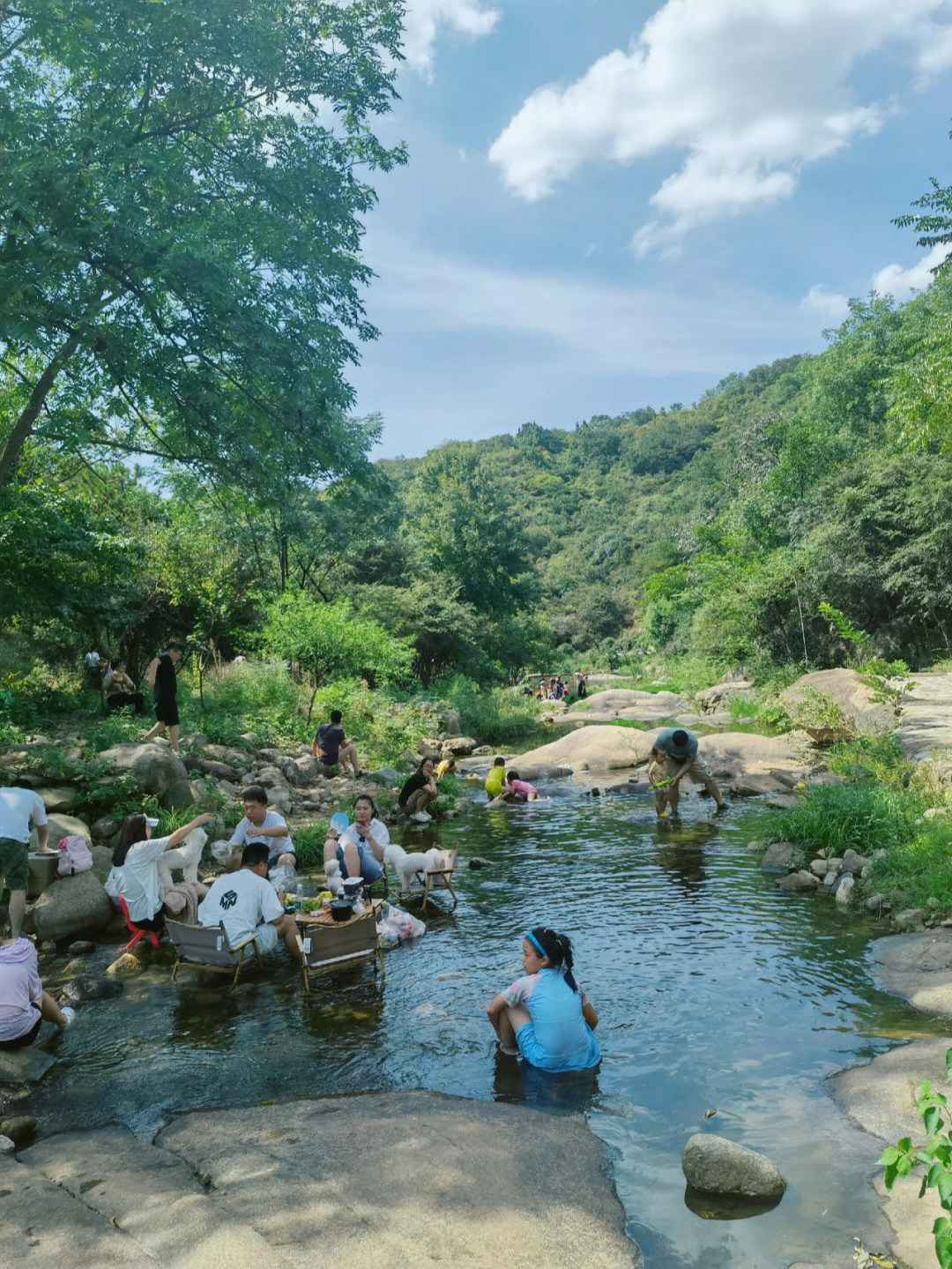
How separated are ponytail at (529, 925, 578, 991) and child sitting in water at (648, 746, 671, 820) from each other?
8.61 m

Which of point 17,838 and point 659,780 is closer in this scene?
point 17,838

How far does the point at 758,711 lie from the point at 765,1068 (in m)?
20.9

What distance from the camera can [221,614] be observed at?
72.7ft

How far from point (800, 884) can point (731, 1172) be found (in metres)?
6.21

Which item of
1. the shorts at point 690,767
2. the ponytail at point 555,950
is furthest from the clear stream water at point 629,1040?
the shorts at point 690,767

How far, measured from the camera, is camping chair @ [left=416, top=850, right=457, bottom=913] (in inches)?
391

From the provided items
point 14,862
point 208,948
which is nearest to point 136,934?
point 14,862

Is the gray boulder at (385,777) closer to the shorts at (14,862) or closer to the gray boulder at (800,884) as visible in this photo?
the gray boulder at (800,884)

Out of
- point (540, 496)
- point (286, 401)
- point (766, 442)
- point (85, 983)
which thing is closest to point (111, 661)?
point (286, 401)

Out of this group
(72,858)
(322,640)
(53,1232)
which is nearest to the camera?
(53,1232)

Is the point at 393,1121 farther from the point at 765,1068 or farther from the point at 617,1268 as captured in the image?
the point at 765,1068

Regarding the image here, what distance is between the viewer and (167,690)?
550 inches

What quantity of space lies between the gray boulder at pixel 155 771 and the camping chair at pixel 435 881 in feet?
12.0

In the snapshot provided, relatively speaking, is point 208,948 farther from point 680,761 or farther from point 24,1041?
point 680,761
